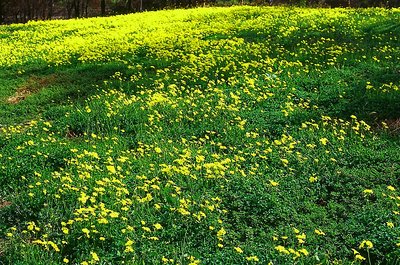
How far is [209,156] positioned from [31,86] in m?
8.82

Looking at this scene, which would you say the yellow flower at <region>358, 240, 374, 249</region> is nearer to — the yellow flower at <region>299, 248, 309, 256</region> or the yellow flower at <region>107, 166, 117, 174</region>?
the yellow flower at <region>299, 248, 309, 256</region>

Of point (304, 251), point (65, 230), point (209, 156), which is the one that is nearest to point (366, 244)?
point (304, 251)

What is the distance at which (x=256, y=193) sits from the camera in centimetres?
659

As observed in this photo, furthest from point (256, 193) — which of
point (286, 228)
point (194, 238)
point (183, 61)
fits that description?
point (183, 61)

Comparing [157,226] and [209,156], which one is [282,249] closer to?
[157,226]

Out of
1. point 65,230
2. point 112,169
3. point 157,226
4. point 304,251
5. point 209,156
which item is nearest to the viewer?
point 304,251

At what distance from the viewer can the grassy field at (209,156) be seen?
5562mm

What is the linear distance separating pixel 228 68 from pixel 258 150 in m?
5.39

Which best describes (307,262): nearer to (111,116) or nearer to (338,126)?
(338,126)

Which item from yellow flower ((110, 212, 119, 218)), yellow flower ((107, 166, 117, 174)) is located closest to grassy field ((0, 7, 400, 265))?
yellow flower ((110, 212, 119, 218))

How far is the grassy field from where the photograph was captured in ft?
18.2

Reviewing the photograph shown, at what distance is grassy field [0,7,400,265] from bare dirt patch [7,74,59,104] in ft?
0.33

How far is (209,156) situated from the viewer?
308 inches

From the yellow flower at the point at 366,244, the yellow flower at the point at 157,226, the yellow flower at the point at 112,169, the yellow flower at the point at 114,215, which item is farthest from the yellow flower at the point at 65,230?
the yellow flower at the point at 366,244
